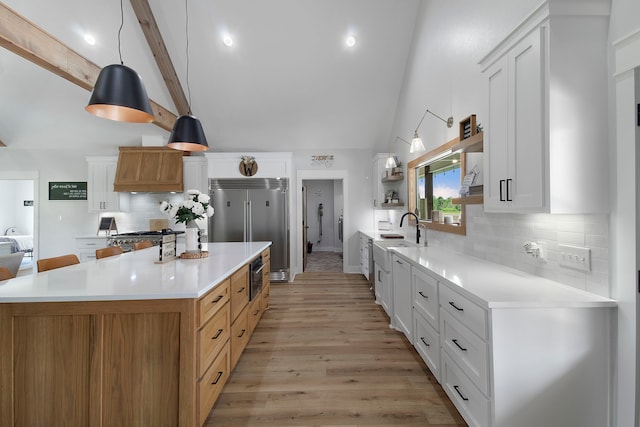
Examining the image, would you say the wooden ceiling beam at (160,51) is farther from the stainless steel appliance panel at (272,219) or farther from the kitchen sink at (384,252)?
the kitchen sink at (384,252)

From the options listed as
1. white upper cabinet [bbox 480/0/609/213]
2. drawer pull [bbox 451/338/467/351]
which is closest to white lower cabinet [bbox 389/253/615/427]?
drawer pull [bbox 451/338/467/351]

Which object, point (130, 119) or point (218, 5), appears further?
point (218, 5)

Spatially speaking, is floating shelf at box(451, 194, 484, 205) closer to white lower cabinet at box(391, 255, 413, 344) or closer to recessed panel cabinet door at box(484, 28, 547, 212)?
recessed panel cabinet door at box(484, 28, 547, 212)

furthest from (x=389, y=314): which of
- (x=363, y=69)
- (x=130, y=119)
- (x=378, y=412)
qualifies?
(x=363, y=69)

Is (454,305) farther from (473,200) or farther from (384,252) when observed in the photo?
(384,252)

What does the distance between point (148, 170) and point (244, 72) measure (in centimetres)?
268

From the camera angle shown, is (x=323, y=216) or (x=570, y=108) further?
(x=323, y=216)

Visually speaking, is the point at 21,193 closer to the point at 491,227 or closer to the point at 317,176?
the point at 317,176

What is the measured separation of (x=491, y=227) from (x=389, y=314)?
1517 millimetres

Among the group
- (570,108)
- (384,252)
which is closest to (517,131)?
(570,108)

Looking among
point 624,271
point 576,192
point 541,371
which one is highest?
point 576,192

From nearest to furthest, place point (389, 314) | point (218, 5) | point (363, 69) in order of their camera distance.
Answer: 1. point (389, 314)
2. point (218, 5)
3. point (363, 69)

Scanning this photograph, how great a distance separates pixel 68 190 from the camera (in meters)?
5.55

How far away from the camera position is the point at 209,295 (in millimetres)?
1632
